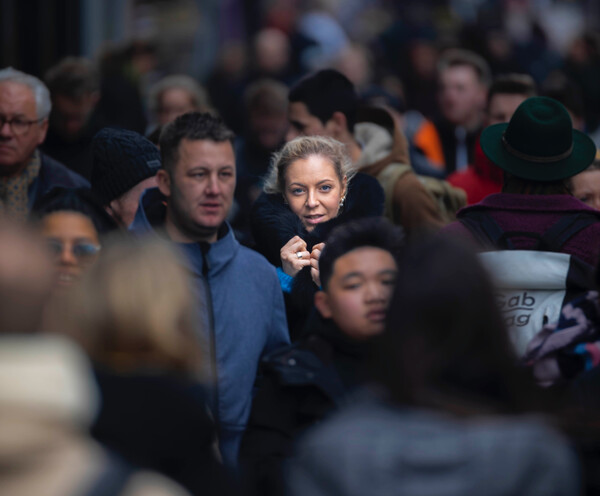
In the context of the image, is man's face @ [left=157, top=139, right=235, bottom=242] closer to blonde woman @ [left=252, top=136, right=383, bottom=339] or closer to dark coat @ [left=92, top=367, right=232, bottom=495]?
blonde woman @ [left=252, top=136, right=383, bottom=339]

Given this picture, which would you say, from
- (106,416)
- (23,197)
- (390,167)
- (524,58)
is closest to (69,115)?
(23,197)

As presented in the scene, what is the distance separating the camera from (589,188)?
542 cm

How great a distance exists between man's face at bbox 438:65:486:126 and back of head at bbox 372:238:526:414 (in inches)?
218

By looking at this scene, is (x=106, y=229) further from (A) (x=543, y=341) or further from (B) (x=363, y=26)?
(B) (x=363, y=26)

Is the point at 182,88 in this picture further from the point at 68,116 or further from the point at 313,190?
the point at 313,190

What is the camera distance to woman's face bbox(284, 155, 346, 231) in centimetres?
485

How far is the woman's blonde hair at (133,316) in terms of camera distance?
107 inches

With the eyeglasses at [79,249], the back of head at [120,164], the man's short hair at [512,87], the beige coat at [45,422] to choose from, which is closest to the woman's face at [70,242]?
the eyeglasses at [79,249]

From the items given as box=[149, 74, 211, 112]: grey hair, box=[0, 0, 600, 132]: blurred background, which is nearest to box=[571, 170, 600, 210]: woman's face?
box=[149, 74, 211, 112]: grey hair

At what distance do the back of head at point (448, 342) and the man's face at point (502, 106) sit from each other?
13.2 feet

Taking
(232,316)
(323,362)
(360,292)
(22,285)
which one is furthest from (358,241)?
(22,285)

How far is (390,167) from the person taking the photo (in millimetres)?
6113

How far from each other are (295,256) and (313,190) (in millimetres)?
370

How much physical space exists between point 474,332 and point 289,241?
2.06 meters
